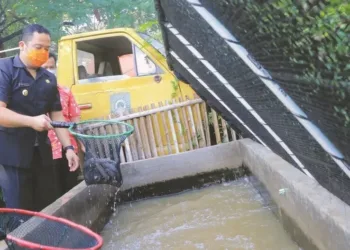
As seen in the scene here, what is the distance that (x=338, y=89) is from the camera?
117cm

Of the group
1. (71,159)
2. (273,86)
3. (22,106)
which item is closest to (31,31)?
(22,106)

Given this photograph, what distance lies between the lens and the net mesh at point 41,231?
92.0 inches

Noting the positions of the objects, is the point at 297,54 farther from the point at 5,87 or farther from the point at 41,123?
the point at 5,87

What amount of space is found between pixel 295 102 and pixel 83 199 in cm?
282

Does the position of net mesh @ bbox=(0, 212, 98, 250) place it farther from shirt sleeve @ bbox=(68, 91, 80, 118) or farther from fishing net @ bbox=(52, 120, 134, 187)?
shirt sleeve @ bbox=(68, 91, 80, 118)

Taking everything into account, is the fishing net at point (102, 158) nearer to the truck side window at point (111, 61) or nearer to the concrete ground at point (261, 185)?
the concrete ground at point (261, 185)

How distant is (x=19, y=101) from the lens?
11.8 ft

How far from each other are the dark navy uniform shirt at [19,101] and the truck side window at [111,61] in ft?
8.80

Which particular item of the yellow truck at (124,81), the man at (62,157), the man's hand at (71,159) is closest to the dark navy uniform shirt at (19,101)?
the man's hand at (71,159)

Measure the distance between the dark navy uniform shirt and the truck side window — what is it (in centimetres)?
268

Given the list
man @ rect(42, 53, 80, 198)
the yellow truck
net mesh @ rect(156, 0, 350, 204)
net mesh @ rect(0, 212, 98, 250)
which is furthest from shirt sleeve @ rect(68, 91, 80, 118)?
net mesh @ rect(156, 0, 350, 204)

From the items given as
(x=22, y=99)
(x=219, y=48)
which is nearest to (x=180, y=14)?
(x=219, y=48)

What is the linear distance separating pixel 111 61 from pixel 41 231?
508 centimetres

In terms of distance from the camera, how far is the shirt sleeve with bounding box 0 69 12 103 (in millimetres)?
3414
